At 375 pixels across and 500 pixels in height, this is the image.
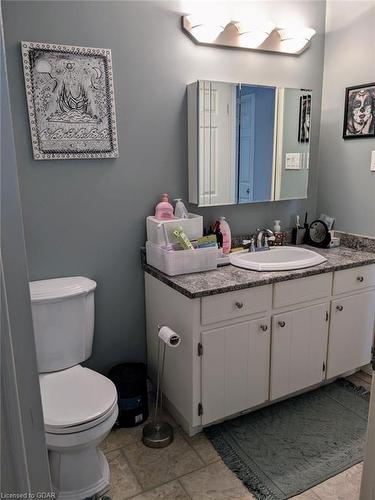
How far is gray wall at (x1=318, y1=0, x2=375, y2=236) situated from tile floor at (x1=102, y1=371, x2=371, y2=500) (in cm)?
148

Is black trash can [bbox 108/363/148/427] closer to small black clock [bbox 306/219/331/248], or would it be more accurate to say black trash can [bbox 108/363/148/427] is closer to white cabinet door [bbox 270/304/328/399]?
white cabinet door [bbox 270/304/328/399]

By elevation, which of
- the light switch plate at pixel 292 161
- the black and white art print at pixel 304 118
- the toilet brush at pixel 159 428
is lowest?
the toilet brush at pixel 159 428

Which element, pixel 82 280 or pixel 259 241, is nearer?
pixel 82 280

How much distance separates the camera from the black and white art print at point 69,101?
1789mm

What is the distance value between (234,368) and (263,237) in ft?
2.89

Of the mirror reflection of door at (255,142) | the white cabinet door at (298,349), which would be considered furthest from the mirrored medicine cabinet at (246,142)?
the white cabinet door at (298,349)

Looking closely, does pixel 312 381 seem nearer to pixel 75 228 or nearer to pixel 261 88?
pixel 75 228

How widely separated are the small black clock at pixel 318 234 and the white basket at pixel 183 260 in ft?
2.92

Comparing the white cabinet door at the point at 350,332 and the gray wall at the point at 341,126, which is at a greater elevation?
the gray wall at the point at 341,126

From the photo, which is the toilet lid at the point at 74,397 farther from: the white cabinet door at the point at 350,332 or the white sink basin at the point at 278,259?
the white cabinet door at the point at 350,332

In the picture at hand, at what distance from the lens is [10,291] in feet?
2.15

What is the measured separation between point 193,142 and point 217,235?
542 mm

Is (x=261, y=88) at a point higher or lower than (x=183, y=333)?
higher

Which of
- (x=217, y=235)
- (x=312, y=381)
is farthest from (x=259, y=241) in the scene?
(x=312, y=381)
